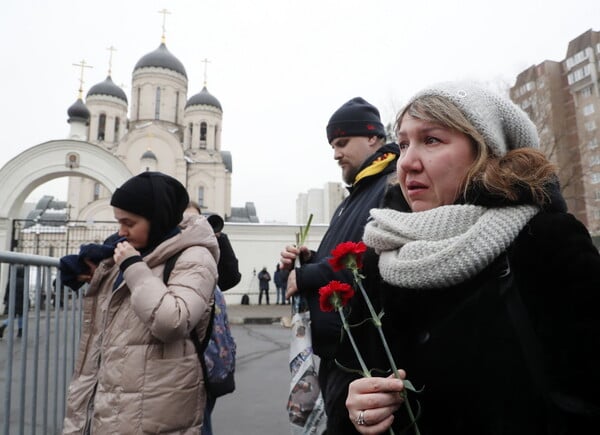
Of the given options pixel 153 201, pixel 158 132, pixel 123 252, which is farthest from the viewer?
pixel 158 132

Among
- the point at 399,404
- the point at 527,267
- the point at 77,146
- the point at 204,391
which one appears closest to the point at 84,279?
the point at 204,391

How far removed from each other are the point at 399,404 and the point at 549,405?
31cm

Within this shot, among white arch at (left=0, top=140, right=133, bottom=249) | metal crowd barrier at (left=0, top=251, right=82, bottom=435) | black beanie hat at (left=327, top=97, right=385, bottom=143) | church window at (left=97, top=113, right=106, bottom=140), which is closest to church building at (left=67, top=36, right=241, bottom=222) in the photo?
church window at (left=97, top=113, right=106, bottom=140)

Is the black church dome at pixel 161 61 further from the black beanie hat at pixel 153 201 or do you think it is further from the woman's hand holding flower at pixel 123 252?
the woman's hand holding flower at pixel 123 252

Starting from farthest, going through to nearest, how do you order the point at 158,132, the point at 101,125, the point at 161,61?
the point at 101,125 < the point at 161,61 < the point at 158,132

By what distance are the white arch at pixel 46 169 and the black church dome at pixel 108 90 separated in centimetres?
2528

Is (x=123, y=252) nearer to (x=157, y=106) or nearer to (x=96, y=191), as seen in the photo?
(x=96, y=191)

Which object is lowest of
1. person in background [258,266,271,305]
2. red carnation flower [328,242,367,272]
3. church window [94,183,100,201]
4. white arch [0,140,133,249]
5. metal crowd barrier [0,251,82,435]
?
person in background [258,266,271,305]

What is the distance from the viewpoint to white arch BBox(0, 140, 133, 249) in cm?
1430

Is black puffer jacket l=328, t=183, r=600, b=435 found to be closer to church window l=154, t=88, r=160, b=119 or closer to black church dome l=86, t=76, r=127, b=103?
church window l=154, t=88, r=160, b=119

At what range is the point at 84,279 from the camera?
2.12 meters

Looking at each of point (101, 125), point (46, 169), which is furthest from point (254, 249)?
point (101, 125)

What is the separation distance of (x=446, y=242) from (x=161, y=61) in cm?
3914

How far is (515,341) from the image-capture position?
901mm
